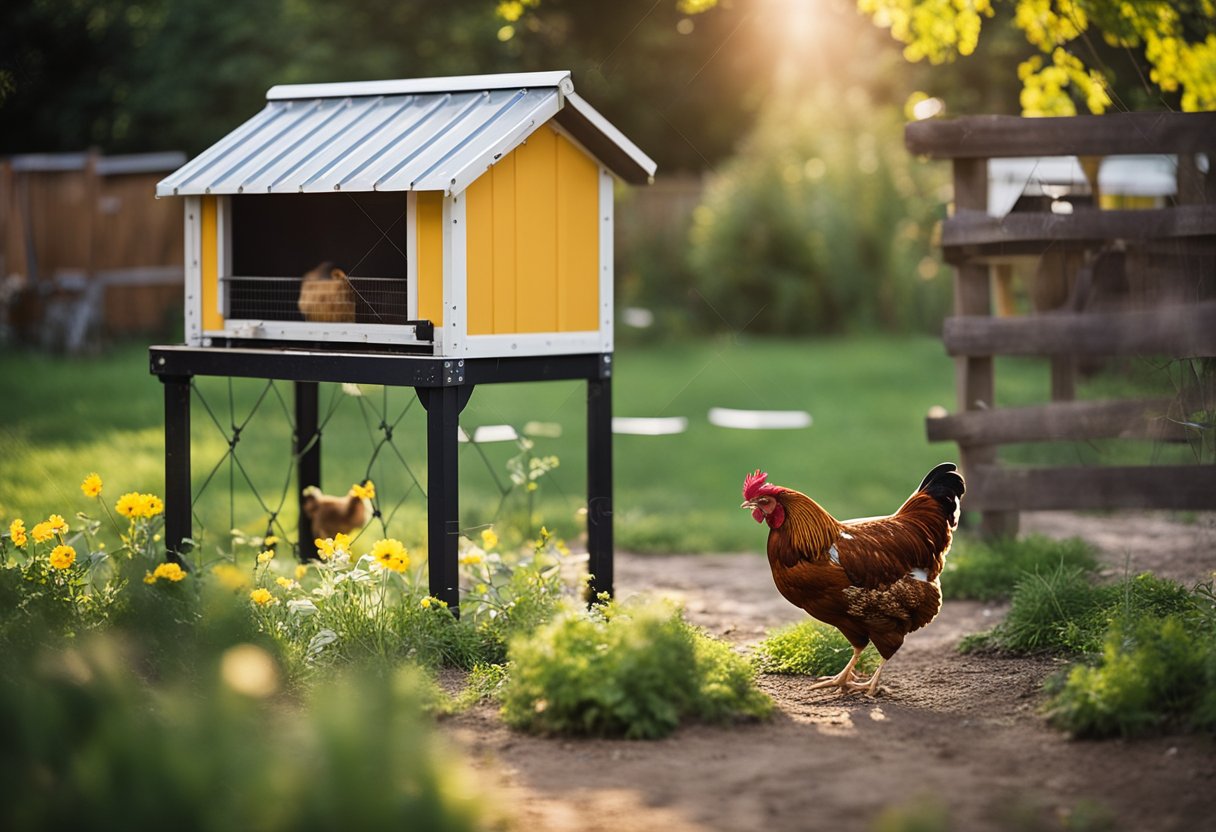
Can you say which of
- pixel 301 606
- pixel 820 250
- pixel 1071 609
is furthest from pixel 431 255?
pixel 820 250

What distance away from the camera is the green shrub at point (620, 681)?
4391mm

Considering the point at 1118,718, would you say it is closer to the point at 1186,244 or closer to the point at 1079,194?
the point at 1186,244

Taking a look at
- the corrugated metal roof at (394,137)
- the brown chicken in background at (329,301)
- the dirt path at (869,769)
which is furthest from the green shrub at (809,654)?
the brown chicken in background at (329,301)

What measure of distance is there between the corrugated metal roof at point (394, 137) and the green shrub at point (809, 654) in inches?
89.8

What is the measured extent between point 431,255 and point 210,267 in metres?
1.42

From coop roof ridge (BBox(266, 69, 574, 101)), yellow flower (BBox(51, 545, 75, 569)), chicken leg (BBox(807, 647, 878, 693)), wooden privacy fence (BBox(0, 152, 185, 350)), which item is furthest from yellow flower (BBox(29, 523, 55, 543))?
wooden privacy fence (BBox(0, 152, 185, 350))

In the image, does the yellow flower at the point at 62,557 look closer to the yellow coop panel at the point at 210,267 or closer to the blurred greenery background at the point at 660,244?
the blurred greenery background at the point at 660,244

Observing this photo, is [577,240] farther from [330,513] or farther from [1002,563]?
[1002,563]

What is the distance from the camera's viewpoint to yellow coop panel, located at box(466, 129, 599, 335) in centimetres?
577

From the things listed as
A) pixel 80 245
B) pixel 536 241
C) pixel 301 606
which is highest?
pixel 80 245

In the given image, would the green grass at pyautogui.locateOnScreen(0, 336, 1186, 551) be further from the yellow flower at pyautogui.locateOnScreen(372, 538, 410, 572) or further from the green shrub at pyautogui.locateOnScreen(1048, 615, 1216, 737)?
the green shrub at pyautogui.locateOnScreen(1048, 615, 1216, 737)

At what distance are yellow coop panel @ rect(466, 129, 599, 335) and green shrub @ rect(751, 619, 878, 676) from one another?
5.63ft

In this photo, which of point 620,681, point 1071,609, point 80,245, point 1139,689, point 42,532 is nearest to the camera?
point 1139,689

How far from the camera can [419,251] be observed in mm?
5703
